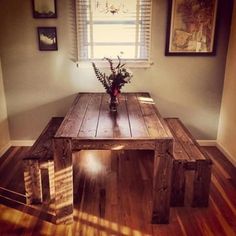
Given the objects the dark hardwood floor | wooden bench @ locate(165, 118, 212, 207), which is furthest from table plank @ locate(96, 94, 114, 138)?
the dark hardwood floor

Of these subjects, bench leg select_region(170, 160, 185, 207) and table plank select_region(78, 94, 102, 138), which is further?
bench leg select_region(170, 160, 185, 207)

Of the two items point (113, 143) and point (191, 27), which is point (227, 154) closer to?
point (191, 27)

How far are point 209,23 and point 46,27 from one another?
189 centimetres

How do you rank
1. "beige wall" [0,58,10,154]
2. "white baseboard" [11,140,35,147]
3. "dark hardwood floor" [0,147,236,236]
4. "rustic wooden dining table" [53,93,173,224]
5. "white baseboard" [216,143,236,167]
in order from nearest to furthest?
"rustic wooden dining table" [53,93,173,224] < "dark hardwood floor" [0,147,236,236] < "white baseboard" [216,143,236,167] < "beige wall" [0,58,10,154] < "white baseboard" [11,140,35,147]

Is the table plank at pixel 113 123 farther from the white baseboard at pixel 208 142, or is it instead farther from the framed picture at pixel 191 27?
the white baseboard at pixel 208 142

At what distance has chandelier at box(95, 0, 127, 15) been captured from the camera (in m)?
3.33

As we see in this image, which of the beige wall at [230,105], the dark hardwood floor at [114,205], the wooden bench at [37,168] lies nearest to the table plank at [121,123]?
the wooden bench at [37,168]

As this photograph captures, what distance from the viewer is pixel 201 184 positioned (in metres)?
2.52

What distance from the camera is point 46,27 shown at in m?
3.34

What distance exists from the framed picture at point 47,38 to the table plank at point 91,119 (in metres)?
0.79

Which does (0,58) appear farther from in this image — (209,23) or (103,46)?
(209,23)

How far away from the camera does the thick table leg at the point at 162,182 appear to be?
216 cm

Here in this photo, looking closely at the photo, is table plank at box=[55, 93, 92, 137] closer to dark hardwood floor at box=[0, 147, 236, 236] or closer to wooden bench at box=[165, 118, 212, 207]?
dark hardwood floor at box=[0, 147, 236, 236]

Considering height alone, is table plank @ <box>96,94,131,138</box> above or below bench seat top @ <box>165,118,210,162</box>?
above
